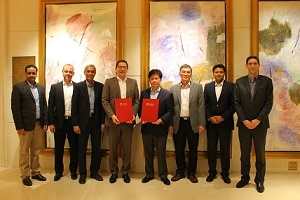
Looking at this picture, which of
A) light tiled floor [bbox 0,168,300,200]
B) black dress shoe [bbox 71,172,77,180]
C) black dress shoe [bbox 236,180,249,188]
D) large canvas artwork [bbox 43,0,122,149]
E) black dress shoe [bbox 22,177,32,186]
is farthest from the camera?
large canvas artwork [bbox 43,0,122,149]

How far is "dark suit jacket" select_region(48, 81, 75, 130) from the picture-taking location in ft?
11.1

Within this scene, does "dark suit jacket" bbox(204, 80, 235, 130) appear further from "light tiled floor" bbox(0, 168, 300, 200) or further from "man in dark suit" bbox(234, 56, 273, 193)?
"light tiled floor" bbox(0, 168, 300, 200)

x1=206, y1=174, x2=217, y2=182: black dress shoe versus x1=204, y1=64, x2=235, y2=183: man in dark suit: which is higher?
x1=204, y1=64, x2=235, y2=183: man in dark suit

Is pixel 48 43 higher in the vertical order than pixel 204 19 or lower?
lower

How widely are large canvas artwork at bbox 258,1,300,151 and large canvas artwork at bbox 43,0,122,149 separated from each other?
2344mm

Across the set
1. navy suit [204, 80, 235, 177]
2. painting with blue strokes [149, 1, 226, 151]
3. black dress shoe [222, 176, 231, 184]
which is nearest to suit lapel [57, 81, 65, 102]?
painting with blue strokes [149, 1, 226, 151]

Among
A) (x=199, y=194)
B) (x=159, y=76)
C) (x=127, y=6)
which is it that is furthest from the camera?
(x=127, y=6)

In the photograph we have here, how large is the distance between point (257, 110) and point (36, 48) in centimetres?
353

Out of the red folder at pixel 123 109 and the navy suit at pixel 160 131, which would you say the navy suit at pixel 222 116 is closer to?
the navy suit at pixel 160 131

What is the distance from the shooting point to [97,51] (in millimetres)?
3844

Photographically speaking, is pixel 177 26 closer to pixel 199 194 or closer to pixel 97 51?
pixel 97 51

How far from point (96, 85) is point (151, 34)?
1.19 meters

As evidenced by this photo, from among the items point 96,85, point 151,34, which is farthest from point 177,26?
point 96,85

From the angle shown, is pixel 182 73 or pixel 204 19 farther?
pixel 204 19
